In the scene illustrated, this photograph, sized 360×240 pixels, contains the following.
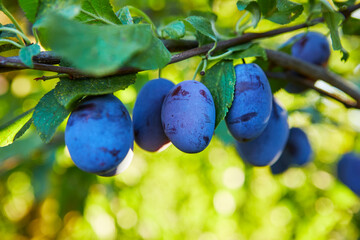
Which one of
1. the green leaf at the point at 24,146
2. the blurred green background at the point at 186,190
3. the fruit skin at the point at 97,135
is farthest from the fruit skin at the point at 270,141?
the green leaf at the point at 24,146

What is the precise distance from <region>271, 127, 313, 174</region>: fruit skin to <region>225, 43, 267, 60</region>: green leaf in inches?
19.9

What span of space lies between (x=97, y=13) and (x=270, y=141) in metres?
0.43

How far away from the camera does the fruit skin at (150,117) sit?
1.86 feet

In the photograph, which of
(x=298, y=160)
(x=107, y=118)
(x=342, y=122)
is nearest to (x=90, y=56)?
(x=107, y=118)

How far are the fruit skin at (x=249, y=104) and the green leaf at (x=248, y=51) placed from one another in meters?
0.03

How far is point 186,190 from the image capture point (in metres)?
1.84

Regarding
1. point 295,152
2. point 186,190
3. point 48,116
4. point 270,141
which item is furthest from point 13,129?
point 186,190

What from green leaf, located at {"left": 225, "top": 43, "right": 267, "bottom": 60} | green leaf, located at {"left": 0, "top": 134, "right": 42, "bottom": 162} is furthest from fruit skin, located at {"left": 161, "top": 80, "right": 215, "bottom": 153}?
green leaf, located at {"left": 0, "top": 134, "right": 42, "bottom": 162}

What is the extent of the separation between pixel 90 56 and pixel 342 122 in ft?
Answer: 4.60

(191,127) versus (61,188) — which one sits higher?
(191,127)

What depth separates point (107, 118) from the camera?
439 millimetres

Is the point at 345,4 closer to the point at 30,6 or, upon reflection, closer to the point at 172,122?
the point at 172,122

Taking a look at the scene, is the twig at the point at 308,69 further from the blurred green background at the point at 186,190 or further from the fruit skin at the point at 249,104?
the blurred green background at the point at 186,190

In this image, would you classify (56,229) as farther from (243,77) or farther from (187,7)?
→ (243,77)
